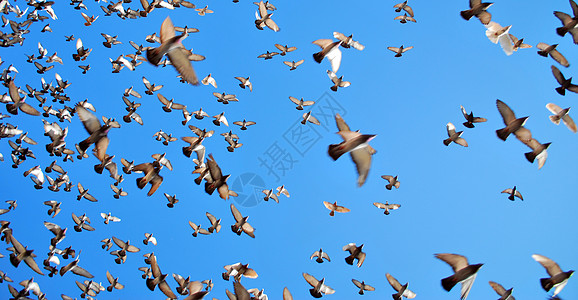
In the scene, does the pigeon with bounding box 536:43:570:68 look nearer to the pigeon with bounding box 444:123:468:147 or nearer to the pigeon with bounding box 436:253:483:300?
the pigeon with bounding box 444:123:468:147

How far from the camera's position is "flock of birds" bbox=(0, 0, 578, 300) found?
862 cm

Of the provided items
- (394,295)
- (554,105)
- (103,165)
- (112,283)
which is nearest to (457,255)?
(394,295)

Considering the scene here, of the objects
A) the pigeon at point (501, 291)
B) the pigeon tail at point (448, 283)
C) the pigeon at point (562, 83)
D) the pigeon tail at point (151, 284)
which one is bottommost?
the pigeon at point (501, 291)

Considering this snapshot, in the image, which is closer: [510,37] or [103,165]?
[103,165]

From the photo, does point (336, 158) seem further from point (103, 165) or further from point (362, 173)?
point (103, 165)

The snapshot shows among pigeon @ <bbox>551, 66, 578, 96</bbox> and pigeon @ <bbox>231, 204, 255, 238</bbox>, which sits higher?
pigeon @ <bbox>231, 204, 255, 238</bbox>

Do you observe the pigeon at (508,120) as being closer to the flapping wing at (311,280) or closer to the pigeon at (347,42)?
the pigeon at (347,42)

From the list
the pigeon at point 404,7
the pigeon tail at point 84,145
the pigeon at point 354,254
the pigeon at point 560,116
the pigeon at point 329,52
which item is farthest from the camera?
the pigeon at point 404,7

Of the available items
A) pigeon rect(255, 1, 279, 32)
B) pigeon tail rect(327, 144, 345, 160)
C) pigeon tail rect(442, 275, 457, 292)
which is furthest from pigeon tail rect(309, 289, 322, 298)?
pigeon rect(255, 1, 279, 32)

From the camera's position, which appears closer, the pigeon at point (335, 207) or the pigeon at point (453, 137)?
the pigeon at point (453, 137)

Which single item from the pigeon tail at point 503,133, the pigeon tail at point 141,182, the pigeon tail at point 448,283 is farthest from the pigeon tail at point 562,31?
the pigeon tail at point 141,182

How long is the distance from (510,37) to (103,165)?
1130 cm

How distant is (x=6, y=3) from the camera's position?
13750mm

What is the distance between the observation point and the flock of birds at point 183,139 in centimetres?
862
